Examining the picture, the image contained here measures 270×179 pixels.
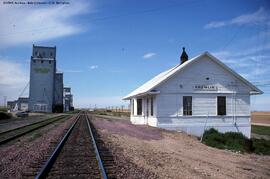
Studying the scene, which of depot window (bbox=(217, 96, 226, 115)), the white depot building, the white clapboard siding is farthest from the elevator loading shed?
depot window (bbox=(217, 96, 226, 115))

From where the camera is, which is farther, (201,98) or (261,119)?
(261,119)

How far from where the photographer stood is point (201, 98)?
75.8 ft

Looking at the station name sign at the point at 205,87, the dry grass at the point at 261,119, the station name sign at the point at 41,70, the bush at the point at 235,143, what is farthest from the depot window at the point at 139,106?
the station name sign at the point at 41,70

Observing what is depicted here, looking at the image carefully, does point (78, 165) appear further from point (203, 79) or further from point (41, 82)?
point (41, 82)

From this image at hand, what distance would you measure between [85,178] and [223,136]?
14.1 m

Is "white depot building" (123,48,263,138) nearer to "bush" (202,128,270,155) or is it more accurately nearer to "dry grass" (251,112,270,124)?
"bush" (202,128,270,155)

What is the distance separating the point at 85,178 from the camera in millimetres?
7512

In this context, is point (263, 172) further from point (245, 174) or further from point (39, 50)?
point (39, 50)

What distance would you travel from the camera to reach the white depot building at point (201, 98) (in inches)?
883

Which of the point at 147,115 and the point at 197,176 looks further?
the point at 147,115

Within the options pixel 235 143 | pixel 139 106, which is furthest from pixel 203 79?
pixel 139 106

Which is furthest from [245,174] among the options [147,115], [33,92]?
[33,92]

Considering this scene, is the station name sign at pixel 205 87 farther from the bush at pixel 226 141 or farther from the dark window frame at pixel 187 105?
the bush at pixel 226 141

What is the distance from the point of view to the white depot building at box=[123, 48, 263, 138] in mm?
22438
